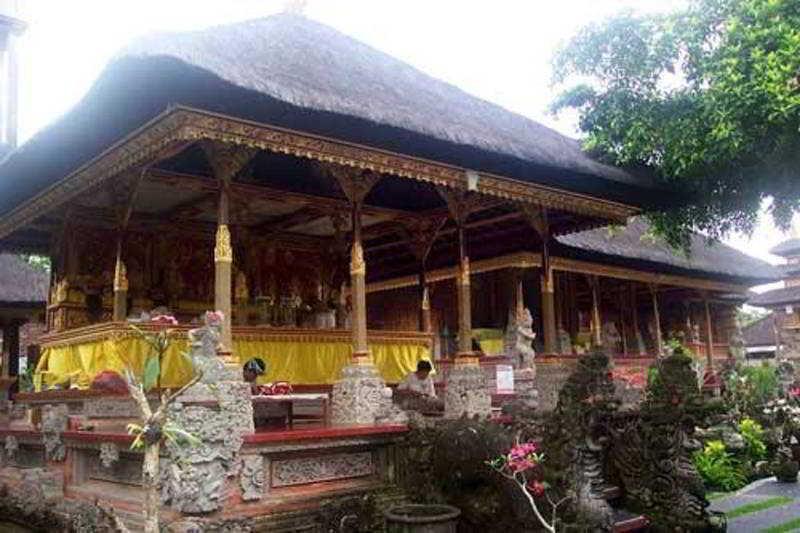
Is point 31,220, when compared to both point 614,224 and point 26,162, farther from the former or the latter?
point 614,224

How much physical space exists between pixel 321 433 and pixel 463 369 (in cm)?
343

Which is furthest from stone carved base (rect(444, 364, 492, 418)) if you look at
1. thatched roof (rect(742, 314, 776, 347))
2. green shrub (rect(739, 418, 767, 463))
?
thatched roof (rect(742, 314, 776, 347))

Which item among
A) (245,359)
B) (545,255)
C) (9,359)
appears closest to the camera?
(245,359)

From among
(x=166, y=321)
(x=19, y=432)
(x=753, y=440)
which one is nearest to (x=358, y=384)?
(x=166, y=321)

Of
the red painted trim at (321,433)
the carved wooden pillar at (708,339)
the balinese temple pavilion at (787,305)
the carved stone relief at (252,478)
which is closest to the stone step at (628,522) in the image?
the red painted trim at (321,433)

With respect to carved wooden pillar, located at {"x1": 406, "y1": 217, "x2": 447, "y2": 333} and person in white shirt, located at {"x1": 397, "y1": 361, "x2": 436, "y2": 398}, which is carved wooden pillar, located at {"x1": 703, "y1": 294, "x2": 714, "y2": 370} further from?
person in white shirt, located at {"x1": 397, "y1": 361, "x2": 436, "y2": 398}

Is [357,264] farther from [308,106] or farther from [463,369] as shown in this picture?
[308,106]

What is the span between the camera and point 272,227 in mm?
14867

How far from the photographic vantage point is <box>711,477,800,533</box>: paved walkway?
10789 mm

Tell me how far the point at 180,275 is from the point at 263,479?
6.97 meters

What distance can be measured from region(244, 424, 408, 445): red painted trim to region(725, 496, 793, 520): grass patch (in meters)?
5.67

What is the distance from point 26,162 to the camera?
11.1 m

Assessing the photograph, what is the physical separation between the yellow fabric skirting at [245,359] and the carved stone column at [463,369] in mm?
1727

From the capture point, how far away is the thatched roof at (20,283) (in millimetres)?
20830
